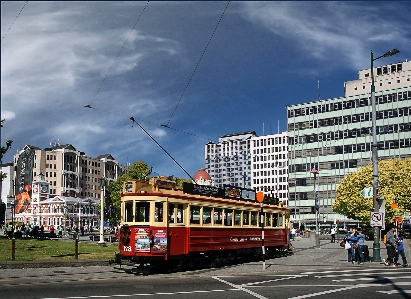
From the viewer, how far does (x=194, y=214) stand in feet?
72.1

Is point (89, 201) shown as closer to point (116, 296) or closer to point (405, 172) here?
point (405, 172)

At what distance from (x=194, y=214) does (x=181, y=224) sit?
3.15 feet

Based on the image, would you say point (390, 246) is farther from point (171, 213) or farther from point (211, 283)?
point (211, 283)

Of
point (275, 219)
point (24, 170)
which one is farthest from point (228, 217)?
point (24, 170)

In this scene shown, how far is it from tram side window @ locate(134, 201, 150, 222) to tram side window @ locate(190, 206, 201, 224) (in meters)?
2.23

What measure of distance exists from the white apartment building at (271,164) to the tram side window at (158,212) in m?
150

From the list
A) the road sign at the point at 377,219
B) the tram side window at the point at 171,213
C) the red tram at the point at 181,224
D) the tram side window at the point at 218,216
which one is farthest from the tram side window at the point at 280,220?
the tram side window at the point at 171,213

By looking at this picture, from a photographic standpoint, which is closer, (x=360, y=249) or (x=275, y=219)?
(x=360, y=249)

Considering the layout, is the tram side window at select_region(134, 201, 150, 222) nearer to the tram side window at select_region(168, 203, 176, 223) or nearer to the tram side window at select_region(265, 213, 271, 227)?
the tram side window at select_region(168, 203, 176, 223)

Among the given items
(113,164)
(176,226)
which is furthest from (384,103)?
(113,164)

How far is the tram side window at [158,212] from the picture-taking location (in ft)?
66.8

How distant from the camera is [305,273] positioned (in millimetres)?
20375

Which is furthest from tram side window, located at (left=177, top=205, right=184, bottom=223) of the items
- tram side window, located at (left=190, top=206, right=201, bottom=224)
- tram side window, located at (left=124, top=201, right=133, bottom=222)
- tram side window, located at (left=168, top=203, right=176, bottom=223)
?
tram side window, located at (left=124, top=201, right=133, bottom=222)

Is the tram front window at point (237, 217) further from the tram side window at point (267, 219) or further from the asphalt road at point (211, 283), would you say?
the tram side window at point (267, 219)
